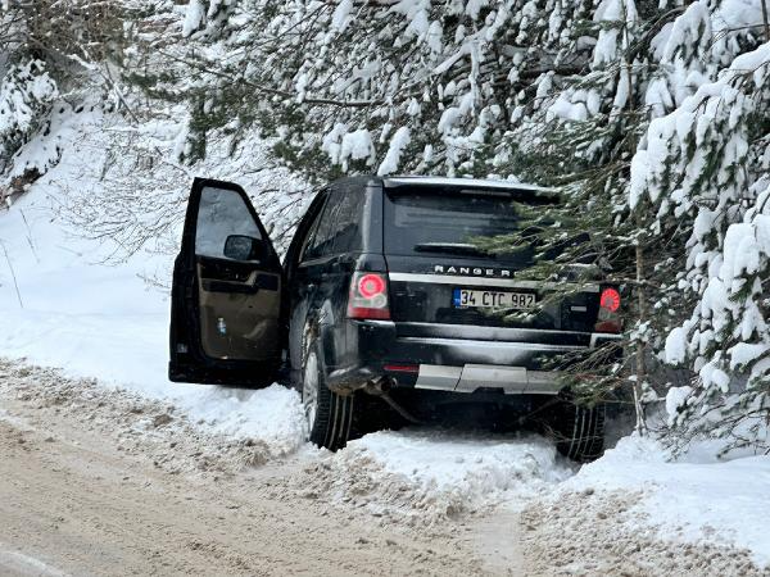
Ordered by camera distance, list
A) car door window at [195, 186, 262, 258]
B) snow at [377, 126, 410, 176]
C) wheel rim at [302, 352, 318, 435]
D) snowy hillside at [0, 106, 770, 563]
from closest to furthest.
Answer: snowy hillside at [0, 106, 770, 563] < wheel rim at [302, 352, 318, 435] < car door window at [195, 186, 262, 258] < snow at [377, 126, 410, 176]

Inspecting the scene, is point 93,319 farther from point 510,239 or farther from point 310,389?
point 510,239

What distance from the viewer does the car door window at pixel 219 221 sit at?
28.9ft

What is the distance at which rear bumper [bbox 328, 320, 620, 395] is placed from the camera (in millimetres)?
6957

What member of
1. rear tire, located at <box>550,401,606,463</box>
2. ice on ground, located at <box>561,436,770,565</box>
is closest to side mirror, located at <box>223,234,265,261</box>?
rear tire, located at <box>550,401,606,463</box>

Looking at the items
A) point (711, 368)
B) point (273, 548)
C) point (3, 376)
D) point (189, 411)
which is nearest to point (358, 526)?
point (273, 548)

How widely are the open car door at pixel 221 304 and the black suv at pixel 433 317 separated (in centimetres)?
62

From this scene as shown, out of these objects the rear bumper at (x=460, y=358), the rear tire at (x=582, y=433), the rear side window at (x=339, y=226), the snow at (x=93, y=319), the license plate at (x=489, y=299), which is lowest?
the snow at (x=93, y=319)

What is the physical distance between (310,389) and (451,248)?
4.96 ft

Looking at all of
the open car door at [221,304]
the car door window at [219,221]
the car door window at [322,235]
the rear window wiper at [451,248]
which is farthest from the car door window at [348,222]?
the car door window at [219,221]

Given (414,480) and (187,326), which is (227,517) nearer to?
(414,480)

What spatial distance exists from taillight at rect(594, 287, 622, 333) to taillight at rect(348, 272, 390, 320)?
138 cm

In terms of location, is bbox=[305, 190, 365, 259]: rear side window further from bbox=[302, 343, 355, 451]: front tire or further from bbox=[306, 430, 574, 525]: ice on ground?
bbox=[306, 430, 574, 525]: ice on ground

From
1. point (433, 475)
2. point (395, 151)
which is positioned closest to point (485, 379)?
point (433, 475)

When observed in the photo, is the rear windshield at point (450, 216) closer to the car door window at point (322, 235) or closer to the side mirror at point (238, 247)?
the car door window at point (322, 235)
